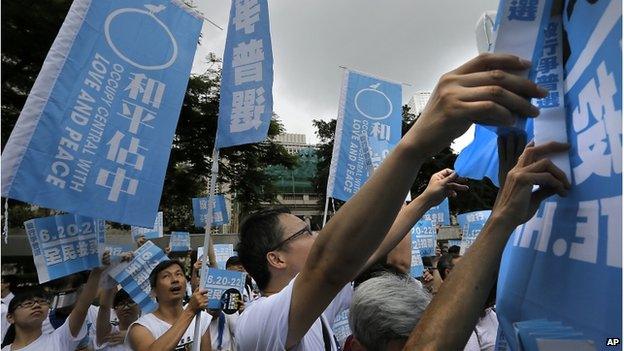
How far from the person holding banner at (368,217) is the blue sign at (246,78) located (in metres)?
1.70

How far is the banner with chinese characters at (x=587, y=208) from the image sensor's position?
2.31 ft

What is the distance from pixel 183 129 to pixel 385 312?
1576cm

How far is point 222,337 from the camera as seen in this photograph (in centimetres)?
345

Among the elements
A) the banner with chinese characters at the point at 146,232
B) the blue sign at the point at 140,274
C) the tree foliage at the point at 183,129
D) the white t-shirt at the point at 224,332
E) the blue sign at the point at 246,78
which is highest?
the tree foliage at the point at 183,129

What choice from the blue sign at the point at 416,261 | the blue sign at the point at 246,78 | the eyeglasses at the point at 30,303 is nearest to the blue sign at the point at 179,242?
the eyeglasses at the point at 30,303

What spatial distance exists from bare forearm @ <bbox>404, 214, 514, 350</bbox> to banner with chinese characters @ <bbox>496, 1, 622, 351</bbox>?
0.10 metres

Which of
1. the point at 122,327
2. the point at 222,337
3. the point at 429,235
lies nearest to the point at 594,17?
the point at 222,337

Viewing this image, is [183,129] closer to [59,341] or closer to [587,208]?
[59,341]

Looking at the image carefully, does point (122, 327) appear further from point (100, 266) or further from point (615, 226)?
point (615, 226)

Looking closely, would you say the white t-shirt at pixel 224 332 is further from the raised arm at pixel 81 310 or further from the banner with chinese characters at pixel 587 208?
the banner with chinese characters at pixel 587 208

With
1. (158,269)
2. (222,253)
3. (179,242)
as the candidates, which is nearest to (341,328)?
(158,269)

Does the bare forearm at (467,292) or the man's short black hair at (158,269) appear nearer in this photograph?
the bare forearm at (467,292)

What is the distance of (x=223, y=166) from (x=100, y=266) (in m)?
15.1

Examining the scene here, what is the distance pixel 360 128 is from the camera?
5.84 meters
